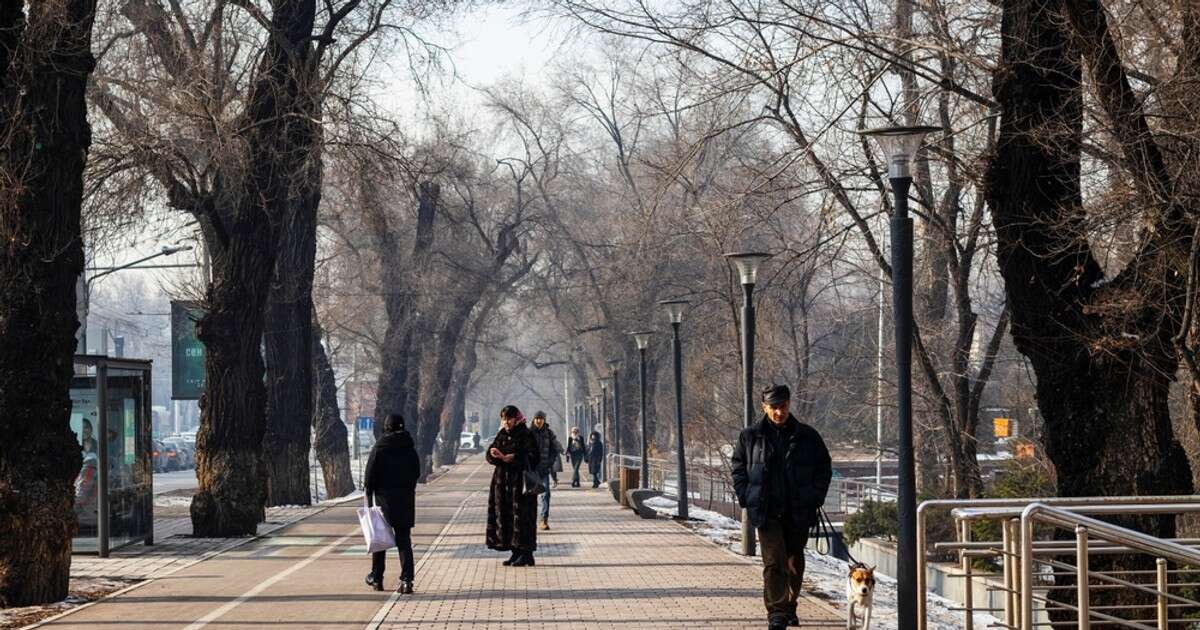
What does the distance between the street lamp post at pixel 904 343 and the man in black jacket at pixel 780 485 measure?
0.60m

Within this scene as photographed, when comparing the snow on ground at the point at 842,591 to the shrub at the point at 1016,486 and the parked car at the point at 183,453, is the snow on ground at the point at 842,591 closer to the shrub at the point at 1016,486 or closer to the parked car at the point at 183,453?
the shrub at the point at 1016,486

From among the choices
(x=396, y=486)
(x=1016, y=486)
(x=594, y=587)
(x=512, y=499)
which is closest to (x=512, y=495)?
(x=512, y=499)

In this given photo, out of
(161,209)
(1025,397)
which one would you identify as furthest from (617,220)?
(161,209)

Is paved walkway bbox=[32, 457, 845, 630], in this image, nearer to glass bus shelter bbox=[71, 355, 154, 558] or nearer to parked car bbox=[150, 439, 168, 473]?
glass bus shelter bbox=[71, 355, 154, 558]

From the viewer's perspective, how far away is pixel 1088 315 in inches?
516

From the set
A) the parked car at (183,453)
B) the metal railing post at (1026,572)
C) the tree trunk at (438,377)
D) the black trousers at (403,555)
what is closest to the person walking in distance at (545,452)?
the black trousers at (403,555)

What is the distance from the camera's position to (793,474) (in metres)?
11.8

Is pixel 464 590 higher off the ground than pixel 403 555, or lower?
lower

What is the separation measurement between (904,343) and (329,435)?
99.0 ft

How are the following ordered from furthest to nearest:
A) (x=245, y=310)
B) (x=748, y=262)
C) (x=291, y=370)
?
(x=291, y=370) < (x=245, y=310) < (x=748, y=262)

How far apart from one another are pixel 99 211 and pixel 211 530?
→ 4.82 m

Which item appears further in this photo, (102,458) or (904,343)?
(102,458)

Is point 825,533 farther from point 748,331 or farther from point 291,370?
point 291,370

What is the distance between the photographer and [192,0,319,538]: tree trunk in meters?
23.0
